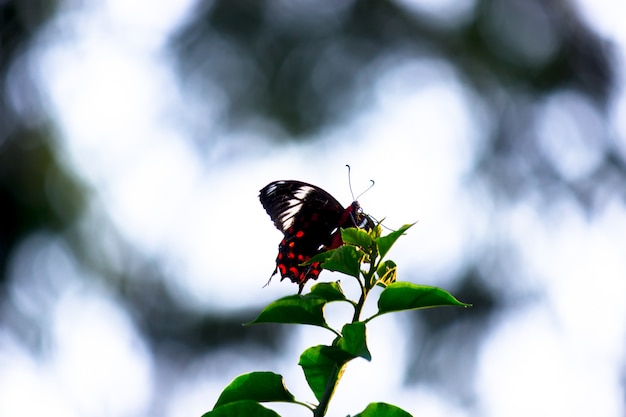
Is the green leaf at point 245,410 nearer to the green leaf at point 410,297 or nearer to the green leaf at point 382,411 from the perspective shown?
the green leaf at point 382,411

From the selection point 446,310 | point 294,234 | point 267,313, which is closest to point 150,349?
point 446,310

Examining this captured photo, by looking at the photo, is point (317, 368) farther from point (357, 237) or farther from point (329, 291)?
point (357, 237)

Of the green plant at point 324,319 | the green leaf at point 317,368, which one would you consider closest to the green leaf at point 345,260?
the green plant at point 324,319

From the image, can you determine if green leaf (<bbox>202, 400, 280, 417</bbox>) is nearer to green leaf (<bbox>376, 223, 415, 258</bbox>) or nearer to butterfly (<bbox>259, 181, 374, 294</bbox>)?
green leaf (<bbox>376, 223, 415, 258</bbox>)

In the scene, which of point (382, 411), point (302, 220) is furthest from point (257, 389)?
point (302, 220)

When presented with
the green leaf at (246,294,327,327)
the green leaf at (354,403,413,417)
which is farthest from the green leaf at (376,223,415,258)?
the green leaf at (354,403,413,417)

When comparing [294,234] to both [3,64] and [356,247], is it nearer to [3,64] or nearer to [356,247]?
[356,247]

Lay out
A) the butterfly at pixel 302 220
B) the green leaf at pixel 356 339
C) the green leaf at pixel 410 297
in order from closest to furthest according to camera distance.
A: the green leaf at pixel 356 339 → the green leaf at pixel 410 297 → the butterfly at pixel 302 220
